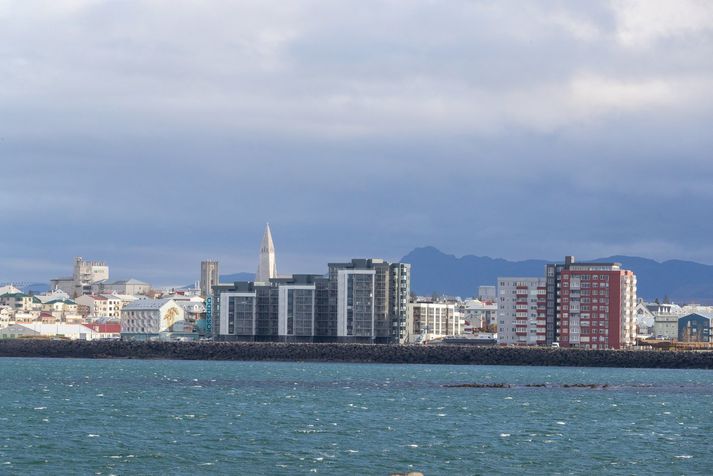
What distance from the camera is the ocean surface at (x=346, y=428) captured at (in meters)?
59.1

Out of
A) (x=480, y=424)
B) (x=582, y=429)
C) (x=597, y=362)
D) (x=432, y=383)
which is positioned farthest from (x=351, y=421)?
(x=597, y=362)

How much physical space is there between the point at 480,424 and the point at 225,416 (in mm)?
14746

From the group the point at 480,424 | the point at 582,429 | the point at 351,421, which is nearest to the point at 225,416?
the point at 351,421

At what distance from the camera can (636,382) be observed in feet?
459

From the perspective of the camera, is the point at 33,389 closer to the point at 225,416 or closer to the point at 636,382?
the point at 225,416

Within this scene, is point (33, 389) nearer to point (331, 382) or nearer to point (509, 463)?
point (331, 382)

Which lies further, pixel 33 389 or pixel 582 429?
pixel 33 389

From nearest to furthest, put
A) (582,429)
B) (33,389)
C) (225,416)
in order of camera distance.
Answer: (582,429)
(225,416)
(33,389)

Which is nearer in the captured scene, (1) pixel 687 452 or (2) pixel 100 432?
(1) pixel 687 452

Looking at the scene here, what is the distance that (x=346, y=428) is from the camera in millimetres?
74375

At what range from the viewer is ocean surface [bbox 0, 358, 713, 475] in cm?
5906

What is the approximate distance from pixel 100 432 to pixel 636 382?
3160 inches

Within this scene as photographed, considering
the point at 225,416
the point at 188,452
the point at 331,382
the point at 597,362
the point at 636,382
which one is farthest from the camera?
the point at 597,362

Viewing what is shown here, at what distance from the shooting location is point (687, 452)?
2591 inches
